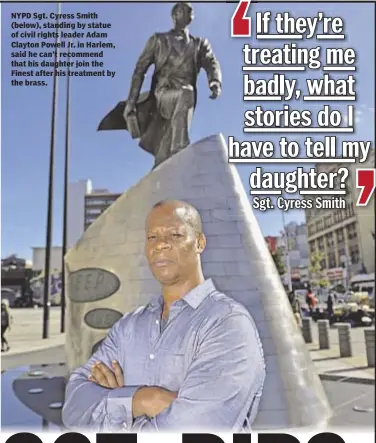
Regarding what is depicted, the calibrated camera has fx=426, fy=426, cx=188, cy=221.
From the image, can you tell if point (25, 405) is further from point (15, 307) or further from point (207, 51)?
point (207, 51)

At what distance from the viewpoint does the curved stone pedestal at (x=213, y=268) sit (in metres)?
1.85

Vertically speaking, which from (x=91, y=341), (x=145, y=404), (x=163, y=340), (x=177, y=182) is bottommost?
(x=91, y=341)

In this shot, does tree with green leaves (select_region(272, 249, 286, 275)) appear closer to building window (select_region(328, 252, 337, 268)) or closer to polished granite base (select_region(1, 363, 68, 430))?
building window (select_region(328, 252, 337, 268))

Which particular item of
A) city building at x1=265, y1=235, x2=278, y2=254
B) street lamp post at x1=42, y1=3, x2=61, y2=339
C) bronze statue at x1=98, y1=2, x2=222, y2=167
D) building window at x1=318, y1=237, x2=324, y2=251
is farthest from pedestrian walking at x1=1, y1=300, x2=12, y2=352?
building window at x1=318, y1=237, x2=324, y2=251

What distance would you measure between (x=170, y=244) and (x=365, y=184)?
41.8 inches

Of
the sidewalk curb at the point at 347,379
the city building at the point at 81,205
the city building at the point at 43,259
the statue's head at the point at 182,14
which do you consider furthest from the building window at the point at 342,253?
the city building at the point at 81,205

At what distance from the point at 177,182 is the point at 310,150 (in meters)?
0.72

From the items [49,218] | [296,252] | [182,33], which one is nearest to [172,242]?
[296,252]

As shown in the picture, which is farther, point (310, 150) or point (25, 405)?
point (25, 405)

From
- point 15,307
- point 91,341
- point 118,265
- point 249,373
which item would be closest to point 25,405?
point 91,341

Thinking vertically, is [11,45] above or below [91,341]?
above

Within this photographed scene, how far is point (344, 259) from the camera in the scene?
6.36ft

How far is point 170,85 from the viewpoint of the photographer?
2637 millimetres

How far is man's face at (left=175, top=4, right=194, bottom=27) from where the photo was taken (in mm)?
2318
